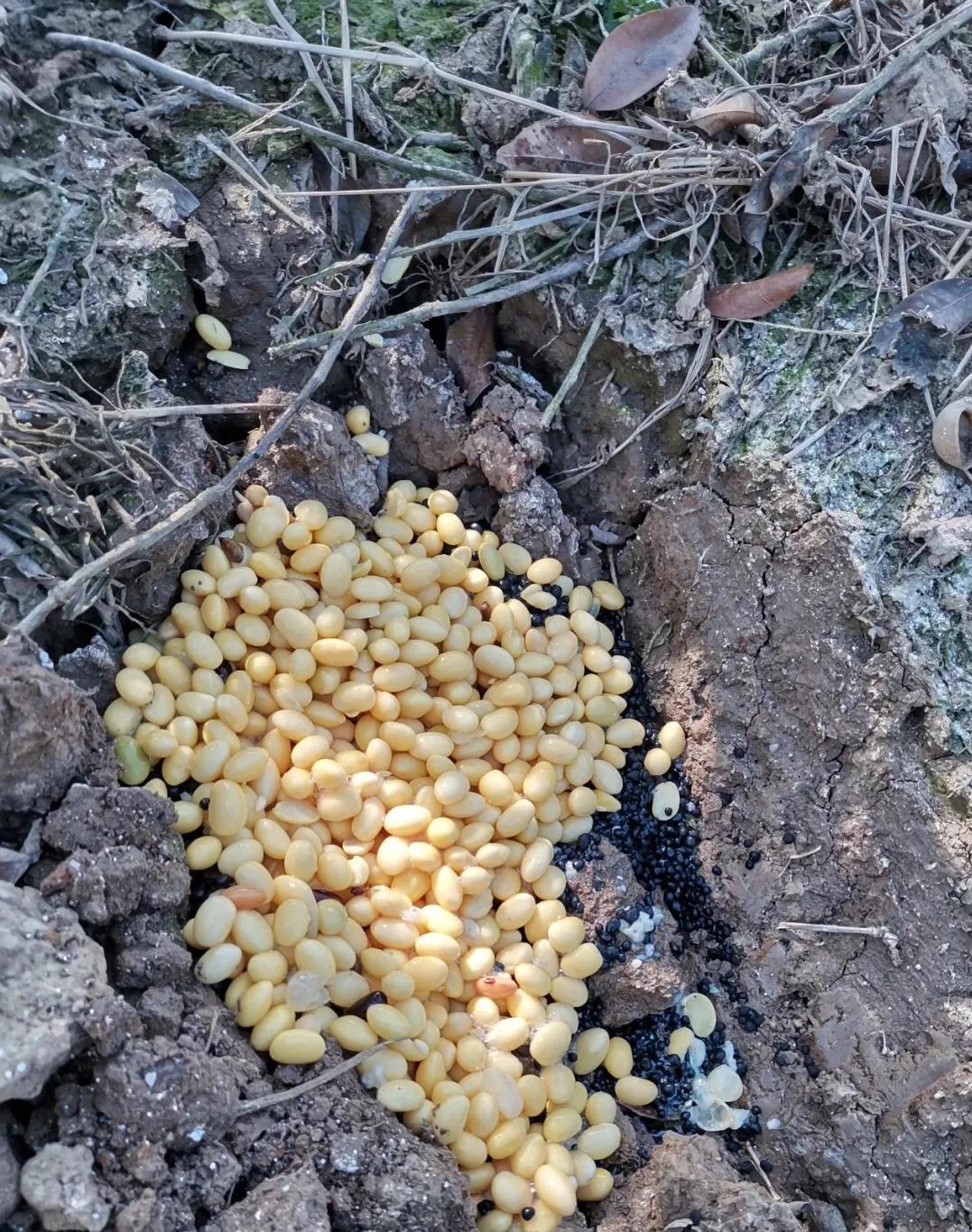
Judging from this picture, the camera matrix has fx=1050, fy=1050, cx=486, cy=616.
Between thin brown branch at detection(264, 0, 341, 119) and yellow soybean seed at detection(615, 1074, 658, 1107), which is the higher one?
thin brown branch at detection(264, 0, 341, 119)

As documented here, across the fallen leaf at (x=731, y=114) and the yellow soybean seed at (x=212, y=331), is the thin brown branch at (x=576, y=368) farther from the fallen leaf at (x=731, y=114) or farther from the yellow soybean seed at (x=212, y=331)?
the yellow soybean seed at (x=212, y=331)

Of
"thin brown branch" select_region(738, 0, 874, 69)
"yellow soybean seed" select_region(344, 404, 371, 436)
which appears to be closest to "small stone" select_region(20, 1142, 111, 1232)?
"yellow soybean seed" select_region(344, 404, 371, 436)

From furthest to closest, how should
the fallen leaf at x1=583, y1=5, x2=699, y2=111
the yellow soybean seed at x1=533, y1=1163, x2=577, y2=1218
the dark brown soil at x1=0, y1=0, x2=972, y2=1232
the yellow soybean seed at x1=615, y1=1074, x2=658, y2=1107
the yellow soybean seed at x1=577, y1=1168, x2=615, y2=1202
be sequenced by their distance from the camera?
the fallen leaf at x1=583, y1=5, x2=699, y2=111, the yellow soybean seed at x1=615, y1=1074, x2=658, y2=1107, the yellow soybean seed at x1=577, y1=1168, x2=615, y2=1202, the yellow soybean seed at x1=533, y1=1163, x2=577, y2=1218, the dark brown soil at x1=0, y1=0, x2=972, y2=1232

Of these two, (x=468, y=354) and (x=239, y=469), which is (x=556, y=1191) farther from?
(x=468, y=354)

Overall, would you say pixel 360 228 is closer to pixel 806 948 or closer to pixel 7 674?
pixel 7 674

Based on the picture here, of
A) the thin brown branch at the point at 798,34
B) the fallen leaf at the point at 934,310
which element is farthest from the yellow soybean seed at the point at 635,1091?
the thin brown branch at the point at 798,34

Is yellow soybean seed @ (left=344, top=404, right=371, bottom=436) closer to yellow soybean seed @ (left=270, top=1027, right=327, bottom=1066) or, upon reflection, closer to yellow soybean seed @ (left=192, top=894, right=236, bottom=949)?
yellow soybean seed @ (left=192, top=894, right=236, bottom=949)
